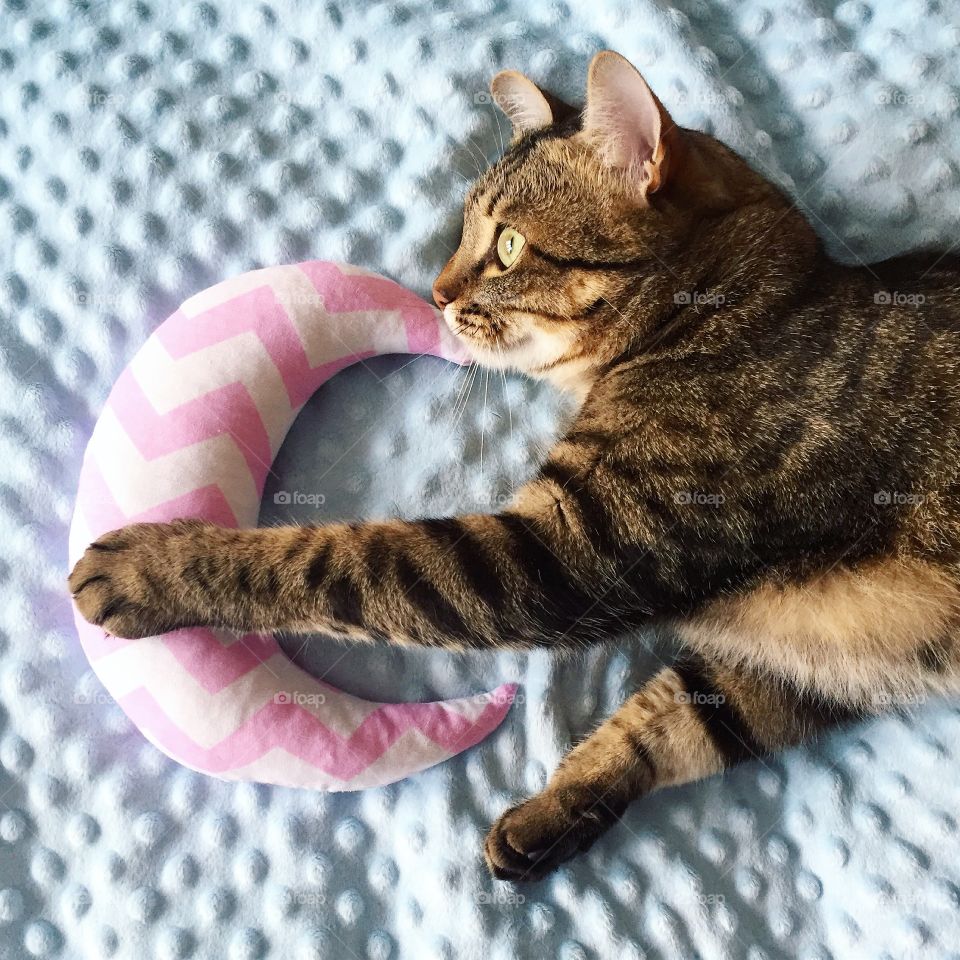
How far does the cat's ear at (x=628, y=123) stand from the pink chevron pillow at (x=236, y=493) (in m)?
0.33

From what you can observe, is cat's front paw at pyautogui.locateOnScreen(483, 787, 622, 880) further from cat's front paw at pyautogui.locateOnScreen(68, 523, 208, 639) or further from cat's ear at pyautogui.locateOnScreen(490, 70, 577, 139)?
cat's ear at pyautogui.locateOnScreen(490, 70, 577, 139)

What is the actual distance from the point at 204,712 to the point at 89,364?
19.0 inches

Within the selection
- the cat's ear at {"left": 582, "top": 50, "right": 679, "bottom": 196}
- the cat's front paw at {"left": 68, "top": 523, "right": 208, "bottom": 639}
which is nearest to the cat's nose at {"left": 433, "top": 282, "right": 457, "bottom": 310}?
the cat's ear at {"left": 582, "top": 50, "right": 679, "bottom": 196}

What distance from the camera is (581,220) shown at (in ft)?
3.54

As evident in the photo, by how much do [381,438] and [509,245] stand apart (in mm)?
302

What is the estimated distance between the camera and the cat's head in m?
→ 1.04

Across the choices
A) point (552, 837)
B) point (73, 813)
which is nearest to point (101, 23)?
point (73, 813)

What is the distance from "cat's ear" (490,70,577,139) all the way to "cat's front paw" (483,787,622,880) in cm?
86

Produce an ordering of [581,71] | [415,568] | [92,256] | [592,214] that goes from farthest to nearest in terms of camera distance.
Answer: [581,71] < [92,256] < [592,214] < [415,568]

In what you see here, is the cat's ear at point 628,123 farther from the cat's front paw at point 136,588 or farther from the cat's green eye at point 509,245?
the cat's front paw at point 136,588

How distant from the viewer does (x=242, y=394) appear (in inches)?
42.4

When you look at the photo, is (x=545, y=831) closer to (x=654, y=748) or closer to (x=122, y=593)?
(x=654, y=748)

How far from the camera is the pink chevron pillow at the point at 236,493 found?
1.03 metres

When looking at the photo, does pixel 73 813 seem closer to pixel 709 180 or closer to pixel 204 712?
pixel 204 712
